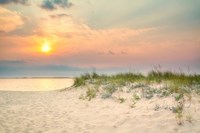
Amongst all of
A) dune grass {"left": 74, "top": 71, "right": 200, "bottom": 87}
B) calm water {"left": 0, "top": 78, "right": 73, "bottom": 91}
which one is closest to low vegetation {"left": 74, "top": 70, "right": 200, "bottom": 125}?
dune grass {"left": 74, "top": 71, "right": 200, "bottom": 87}

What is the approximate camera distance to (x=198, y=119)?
10891mm

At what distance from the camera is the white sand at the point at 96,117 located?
11.0m

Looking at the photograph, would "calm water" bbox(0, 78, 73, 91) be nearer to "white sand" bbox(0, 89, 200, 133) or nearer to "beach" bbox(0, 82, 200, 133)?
"beach" bbox(0, 82, 200, 133)

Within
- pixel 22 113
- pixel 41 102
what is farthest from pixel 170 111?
pixel 41 102

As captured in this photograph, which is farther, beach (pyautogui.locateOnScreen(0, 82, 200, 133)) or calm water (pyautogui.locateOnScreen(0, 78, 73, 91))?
calm water (pyautogui.locateOnScreen(0, 78, 73, 91))

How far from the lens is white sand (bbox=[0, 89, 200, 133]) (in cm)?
1101

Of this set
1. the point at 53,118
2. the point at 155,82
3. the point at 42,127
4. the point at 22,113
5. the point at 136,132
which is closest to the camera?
the point at 136,132

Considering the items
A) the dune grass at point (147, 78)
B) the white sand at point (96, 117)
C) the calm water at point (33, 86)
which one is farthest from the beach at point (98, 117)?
the calm water at point (33, 86)

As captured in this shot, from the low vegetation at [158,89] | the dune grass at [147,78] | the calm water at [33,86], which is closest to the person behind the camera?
the low vegetation at [158,89]

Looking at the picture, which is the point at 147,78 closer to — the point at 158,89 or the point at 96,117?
the point at 158,89

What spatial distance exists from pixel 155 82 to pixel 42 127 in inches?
332

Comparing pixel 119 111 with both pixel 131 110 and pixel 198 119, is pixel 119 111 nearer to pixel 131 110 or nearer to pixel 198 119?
pixel 131 110

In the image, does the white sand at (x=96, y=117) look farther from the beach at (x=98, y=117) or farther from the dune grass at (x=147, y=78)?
the dune grass at (x=147, y=78)

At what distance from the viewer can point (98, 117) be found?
527 inches
